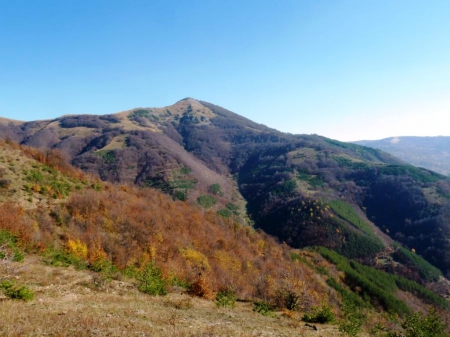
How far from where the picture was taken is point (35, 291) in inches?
720

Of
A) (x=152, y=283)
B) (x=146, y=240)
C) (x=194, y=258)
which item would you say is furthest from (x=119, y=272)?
(x=194, y=258)

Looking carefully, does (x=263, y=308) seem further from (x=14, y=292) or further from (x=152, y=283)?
(x=14, y=292)

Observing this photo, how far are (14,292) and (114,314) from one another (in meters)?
6.13

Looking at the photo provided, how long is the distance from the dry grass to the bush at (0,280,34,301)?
1.58 ft

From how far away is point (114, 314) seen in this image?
1586 centimetres

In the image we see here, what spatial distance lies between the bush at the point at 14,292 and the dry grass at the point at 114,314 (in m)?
0.48

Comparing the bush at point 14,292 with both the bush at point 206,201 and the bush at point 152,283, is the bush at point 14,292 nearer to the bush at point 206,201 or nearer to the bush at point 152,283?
the bush at point 152,283

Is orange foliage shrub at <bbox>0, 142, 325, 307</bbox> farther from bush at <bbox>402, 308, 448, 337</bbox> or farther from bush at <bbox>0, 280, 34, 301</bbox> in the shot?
bush at <bbox>0, 280, 34, 301</bbox>

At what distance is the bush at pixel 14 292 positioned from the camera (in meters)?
16.1

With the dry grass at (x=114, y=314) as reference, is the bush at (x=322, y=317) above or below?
below

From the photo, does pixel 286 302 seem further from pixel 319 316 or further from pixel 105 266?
pixel 105 266

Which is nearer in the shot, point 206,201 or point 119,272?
point 119,272

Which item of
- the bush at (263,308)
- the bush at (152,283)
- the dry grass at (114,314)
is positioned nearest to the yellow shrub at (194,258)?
the bush at (152,283)

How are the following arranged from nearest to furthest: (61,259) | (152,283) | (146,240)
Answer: (152,283), (61,259), (146,240)
